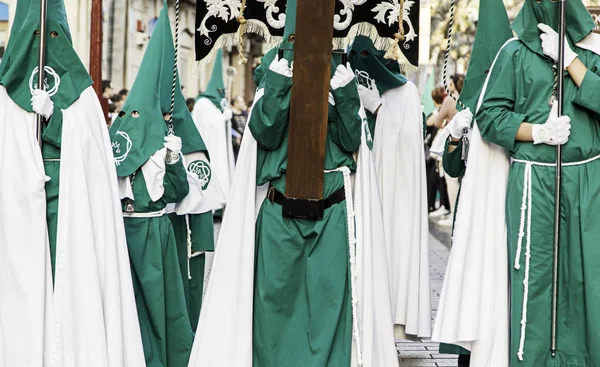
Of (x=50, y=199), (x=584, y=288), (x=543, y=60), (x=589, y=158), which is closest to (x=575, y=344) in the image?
(x=584, y=288)

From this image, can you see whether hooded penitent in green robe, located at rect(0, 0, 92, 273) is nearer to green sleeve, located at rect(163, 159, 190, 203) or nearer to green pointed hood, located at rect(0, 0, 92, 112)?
green pointed hood, located at rect(0, 0, 92, 112)

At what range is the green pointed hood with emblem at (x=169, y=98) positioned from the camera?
7.38 metres

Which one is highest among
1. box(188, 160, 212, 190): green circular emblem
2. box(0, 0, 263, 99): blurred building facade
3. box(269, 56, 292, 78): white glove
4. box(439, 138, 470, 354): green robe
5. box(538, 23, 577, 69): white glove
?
box(0, 0, 263, 99): blurred building facade

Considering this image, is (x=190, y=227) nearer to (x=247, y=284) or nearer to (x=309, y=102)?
(x=247, y=284)

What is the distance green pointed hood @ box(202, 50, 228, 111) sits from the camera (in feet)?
54.7

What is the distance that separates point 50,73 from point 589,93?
2.70m

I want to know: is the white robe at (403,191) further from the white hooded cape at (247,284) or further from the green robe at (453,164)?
the white hooded cape at (247,284)

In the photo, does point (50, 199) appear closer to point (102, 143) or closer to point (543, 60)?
point (102, 143)

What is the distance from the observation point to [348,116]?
6047 millimetres

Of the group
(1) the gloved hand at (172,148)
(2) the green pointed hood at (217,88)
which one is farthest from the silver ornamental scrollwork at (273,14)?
(2) the green pointed hood at (217,88)

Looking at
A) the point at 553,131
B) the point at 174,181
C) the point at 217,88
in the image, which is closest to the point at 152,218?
the point at 174,181

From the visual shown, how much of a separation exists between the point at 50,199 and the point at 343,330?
1652 millimetres

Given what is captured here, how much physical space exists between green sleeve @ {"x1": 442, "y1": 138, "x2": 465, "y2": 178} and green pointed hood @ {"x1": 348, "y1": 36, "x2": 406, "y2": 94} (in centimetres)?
81

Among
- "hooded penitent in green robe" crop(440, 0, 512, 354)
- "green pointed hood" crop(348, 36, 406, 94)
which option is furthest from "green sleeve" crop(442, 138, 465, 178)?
"green pointed hood" crop(348, 36, 406, 94)
